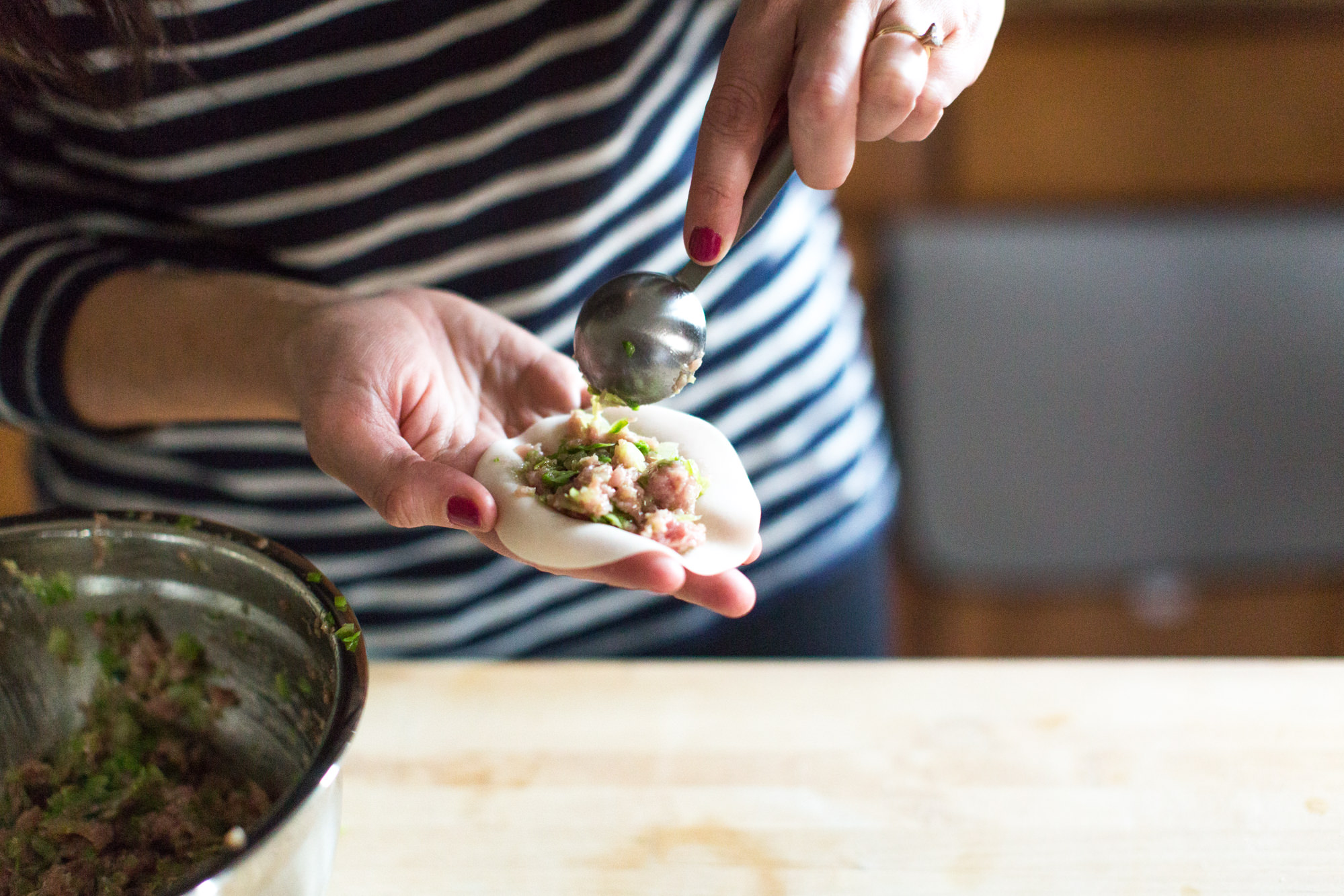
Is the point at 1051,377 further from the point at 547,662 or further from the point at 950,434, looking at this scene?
the point at 547,662

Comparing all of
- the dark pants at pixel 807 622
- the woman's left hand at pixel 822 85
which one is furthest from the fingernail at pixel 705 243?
the dark pants at pixel 807 622

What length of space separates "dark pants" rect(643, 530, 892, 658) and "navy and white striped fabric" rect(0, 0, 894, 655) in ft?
0.10

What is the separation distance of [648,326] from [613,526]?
179 millimetres

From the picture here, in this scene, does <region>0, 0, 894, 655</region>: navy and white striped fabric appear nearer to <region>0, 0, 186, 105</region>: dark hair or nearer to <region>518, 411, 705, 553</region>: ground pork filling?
Answer: <region>0, 0, 186, 105</region>: dark hair

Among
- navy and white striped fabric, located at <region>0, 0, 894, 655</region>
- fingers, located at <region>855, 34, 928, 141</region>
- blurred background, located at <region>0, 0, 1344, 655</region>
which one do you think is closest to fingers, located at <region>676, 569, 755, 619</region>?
fingers, located at <region>855, 34, 928, 141</region>

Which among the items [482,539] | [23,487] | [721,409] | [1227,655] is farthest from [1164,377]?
[23,487]

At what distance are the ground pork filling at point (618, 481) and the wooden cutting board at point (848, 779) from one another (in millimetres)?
277

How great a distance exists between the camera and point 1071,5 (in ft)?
7.88

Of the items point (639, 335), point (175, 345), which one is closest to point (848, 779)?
point (639, 335)

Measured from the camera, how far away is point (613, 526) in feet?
2.91

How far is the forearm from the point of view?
42.0 inches

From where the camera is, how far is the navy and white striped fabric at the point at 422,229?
1074mm

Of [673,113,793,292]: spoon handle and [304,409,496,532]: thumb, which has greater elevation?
[673,113,793,292]: spoon handle

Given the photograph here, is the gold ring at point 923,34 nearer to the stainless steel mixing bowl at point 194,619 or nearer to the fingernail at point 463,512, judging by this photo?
the fingernail at point 463,512
